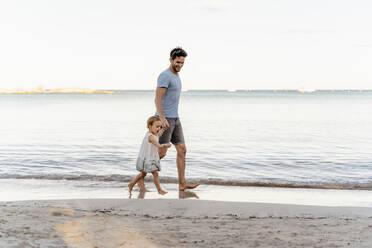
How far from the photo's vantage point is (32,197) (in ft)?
20.3

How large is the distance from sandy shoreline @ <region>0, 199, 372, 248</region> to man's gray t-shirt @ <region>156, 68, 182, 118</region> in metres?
1.35

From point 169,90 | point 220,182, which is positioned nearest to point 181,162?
point 169,90

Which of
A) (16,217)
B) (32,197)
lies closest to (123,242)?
(16,217)

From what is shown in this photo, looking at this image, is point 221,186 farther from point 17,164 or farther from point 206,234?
point 17,164

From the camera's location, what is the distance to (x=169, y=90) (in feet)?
19.9

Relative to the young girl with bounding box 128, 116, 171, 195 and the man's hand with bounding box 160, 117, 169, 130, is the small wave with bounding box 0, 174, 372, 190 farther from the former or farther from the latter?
the man's hand with bounding box 160, 117, 169, 130

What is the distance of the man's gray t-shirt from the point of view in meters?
6.00

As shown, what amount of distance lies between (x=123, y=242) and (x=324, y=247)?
1.77 meters

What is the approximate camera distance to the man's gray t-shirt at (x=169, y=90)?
236 inches

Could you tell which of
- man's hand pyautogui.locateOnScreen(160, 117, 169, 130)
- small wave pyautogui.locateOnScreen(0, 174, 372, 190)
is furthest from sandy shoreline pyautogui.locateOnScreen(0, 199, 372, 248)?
small wave pyautogui.locateOnScreen(0, 174, 372, 190)

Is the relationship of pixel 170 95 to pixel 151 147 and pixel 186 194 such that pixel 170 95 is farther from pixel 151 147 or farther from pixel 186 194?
pixel 186 194

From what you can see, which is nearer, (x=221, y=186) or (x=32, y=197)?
(x=32, y=197)

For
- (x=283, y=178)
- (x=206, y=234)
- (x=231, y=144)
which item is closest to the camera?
(x=206, y=234)

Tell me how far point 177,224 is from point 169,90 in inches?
91.8
